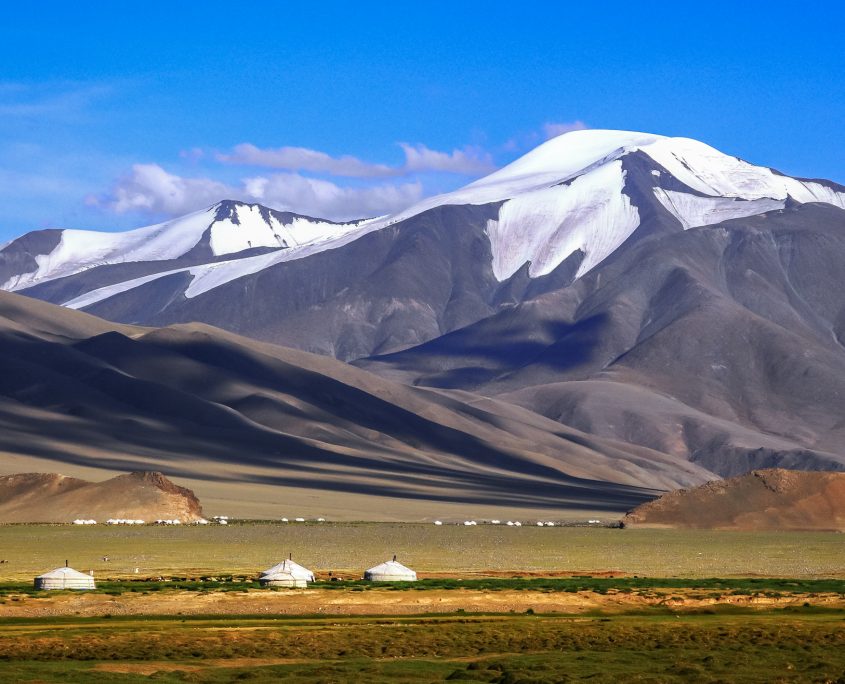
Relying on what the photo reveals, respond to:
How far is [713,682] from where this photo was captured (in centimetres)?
3002

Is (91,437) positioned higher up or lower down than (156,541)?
higher up

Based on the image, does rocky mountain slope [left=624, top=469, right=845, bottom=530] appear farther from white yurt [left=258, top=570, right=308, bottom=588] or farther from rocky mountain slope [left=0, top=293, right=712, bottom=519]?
white yurt [left=258, top=570, right=308, bottom=588]

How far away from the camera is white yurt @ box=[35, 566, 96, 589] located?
156 ft

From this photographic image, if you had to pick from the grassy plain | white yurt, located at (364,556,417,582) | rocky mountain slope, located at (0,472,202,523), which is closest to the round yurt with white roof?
the grassy plain

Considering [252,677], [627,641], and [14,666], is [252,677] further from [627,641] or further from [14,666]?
[627,641]

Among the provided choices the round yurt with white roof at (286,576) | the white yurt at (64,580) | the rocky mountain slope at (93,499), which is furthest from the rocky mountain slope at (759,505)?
the white yurt at (64,580)

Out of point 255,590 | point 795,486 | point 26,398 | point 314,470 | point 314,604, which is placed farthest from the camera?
point 26,398

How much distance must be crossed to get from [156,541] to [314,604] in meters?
39.1

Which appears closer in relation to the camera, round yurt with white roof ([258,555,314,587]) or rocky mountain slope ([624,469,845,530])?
round yurt with white roof ([258,555,314,587])

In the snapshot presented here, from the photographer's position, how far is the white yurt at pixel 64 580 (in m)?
47.4

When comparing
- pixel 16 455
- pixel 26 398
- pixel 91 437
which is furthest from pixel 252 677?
pixel 26 398

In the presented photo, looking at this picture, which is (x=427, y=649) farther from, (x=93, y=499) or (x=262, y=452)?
(x=262, y=452)

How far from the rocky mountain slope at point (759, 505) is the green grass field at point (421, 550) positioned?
3.10 m

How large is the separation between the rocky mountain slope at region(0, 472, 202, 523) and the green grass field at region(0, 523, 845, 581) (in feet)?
20.7
